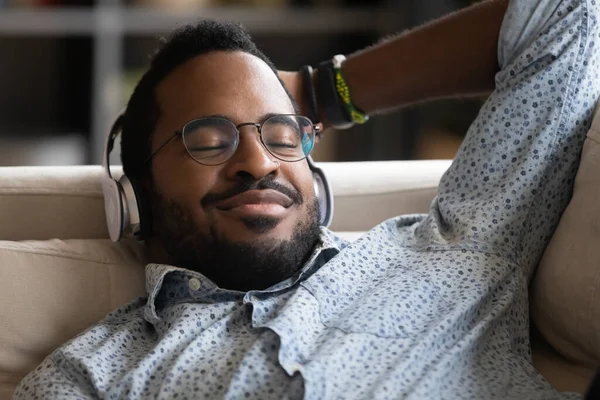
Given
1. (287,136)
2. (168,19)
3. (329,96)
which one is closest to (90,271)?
(287,136)

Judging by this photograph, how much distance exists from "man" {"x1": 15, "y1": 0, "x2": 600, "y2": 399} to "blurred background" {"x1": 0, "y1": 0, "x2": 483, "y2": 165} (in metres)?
2.00

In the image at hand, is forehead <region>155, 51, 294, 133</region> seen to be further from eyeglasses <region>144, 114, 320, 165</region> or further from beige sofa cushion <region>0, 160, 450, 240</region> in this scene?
beige sofa cushion <region>0, 160, 450, 240</region>

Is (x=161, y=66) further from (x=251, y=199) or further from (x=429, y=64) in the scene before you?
(x=429, y=64)

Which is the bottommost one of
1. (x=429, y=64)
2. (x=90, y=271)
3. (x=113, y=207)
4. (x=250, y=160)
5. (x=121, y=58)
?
(x=121, y=58)

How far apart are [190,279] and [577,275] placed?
22.0 inches

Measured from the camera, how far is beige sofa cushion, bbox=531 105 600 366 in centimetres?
125

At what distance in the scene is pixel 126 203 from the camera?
1380 millimetres

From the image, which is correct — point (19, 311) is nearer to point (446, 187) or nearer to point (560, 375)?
point (446, 187)

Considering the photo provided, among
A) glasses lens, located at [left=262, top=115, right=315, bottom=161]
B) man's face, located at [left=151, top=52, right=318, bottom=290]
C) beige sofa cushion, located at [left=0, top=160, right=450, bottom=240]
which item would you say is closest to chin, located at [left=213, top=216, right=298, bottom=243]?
man's face, located at [left=151, top=52, right=318, bottom=290]

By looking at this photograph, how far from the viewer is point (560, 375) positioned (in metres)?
1.29

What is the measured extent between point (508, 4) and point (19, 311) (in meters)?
0.91

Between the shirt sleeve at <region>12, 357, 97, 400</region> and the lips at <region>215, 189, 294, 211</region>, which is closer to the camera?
the shirt sleeve at <region>12, 357, 97, 400</region>

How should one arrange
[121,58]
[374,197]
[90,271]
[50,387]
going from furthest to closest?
[121,58] → [374,197] → [90,271] → [50,387]

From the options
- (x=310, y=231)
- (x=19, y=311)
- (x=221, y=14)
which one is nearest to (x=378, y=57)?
(x=310, y=231)
